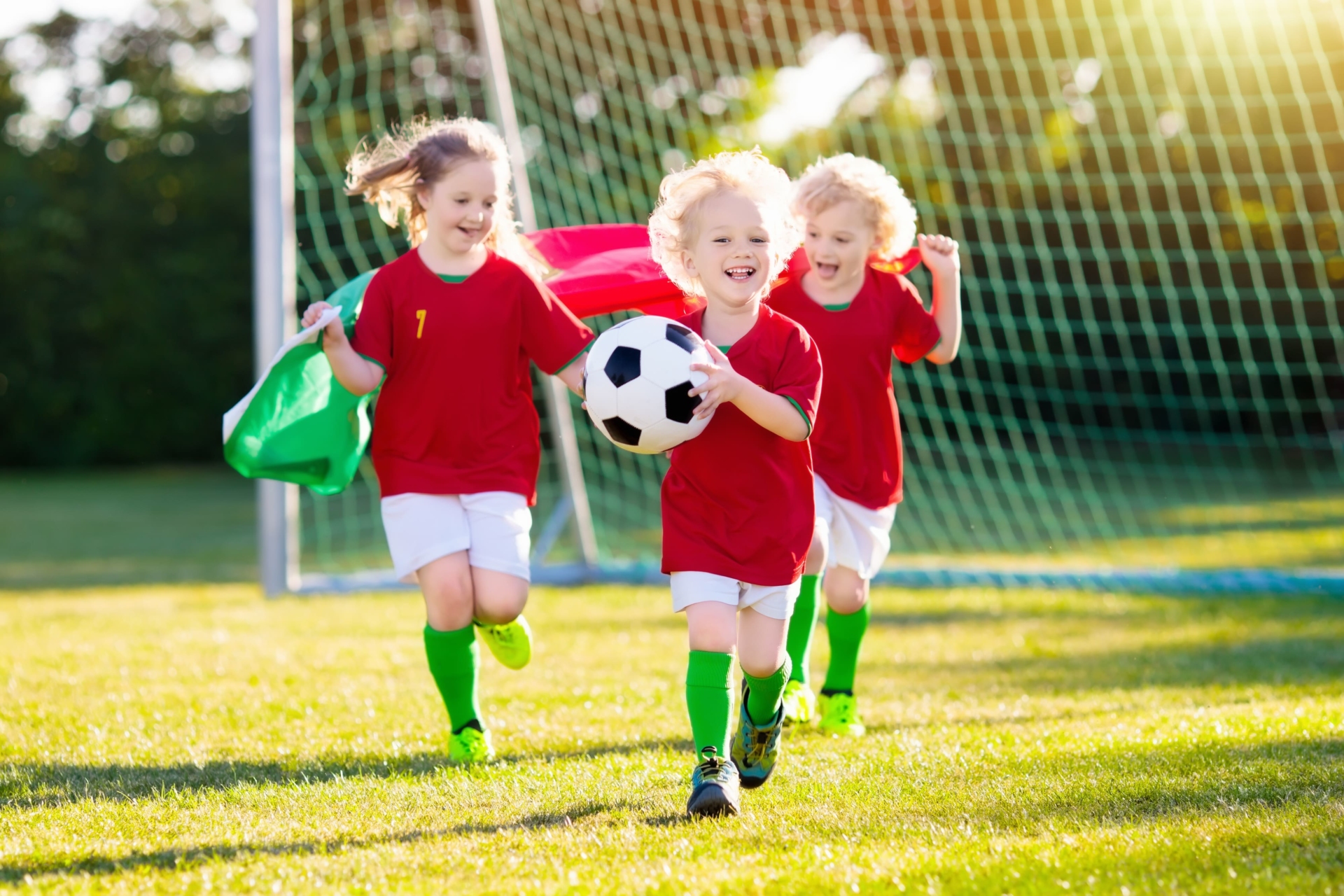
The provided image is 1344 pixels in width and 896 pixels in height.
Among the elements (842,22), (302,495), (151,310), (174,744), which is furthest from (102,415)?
(174,744)

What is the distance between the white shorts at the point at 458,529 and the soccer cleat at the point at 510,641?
0.56ft

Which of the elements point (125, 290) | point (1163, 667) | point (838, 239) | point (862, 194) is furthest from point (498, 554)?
point (125, 290)

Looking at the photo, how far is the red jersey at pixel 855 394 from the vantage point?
375 centimetres

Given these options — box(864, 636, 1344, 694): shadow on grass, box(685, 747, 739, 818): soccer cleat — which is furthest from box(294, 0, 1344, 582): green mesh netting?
box(685, 747, 739, 818): soccer cleat

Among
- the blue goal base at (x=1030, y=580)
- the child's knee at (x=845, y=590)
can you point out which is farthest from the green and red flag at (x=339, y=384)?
the blue goal base at (x=1030, y=580)

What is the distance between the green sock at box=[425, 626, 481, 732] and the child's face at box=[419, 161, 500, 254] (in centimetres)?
98

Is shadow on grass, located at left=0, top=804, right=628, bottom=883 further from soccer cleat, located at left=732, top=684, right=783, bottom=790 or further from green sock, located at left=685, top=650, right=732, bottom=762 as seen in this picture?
soccer cleat, located at left=732, top=684, right=783, bottom=790

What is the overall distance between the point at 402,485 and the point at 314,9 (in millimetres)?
8012

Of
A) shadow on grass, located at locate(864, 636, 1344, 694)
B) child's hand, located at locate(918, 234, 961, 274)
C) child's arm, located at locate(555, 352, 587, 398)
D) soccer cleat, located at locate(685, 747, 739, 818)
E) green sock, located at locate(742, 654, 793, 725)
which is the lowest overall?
A: shadow on grass, located at locate(864, 636, 1344, 694)

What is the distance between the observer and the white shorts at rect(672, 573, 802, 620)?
283 cm

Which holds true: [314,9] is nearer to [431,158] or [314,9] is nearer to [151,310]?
[431,158]

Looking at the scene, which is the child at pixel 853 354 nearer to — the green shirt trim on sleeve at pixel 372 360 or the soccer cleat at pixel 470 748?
the soccer cleat at pixel 470 748

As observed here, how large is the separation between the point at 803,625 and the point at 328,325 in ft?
5.13

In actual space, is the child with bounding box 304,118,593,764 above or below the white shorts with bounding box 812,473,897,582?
above
